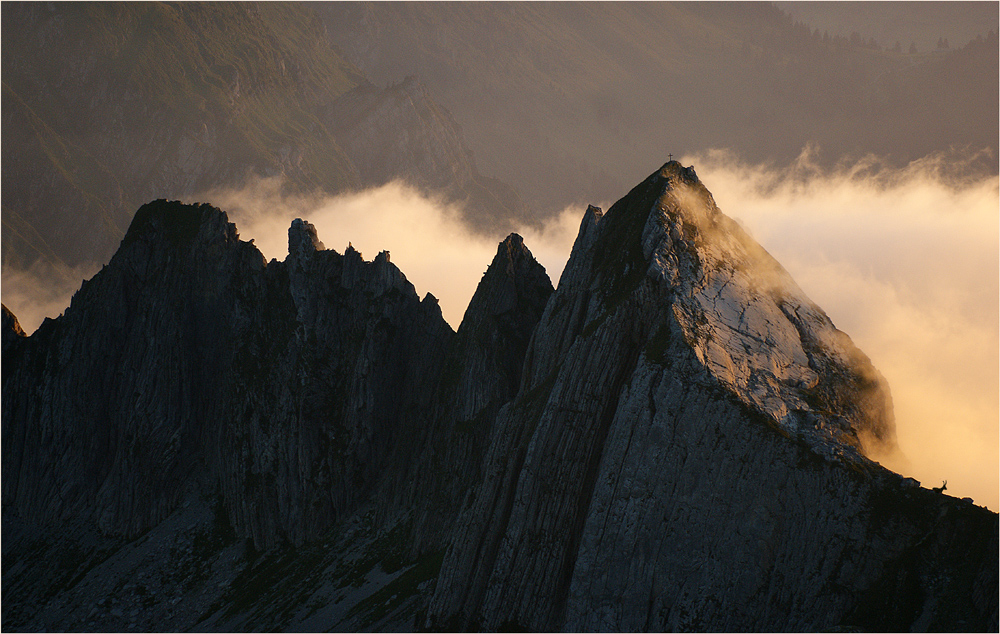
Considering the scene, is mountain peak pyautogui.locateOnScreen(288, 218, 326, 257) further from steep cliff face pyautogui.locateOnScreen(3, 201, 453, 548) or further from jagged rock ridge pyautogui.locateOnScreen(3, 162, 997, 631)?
jagged rock ridge pyautogui.locateOnScreen(3, 162, 997, 631)

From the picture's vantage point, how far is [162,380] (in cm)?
9238

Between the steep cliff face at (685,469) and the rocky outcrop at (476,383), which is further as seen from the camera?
the rocky outcrop at (476,383)

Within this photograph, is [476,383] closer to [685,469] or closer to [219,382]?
[685,469]

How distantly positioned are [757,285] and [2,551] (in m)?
92.2

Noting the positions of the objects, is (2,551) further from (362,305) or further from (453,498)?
(453,498)

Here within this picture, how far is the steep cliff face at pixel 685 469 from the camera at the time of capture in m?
41.7

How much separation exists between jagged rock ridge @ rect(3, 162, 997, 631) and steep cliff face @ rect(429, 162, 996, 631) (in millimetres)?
180

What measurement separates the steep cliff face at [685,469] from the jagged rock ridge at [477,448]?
18cm

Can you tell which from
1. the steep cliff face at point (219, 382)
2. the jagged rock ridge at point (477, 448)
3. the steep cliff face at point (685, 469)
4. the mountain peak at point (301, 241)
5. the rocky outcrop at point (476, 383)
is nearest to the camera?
the steep cliff face at point (685, 469)

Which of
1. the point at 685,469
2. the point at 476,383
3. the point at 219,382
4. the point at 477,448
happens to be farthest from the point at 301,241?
the point at 685,469

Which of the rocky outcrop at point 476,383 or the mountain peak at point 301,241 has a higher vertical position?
the mountain peak at point 301,241

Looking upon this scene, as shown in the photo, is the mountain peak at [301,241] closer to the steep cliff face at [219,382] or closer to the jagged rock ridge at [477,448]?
the steep cliff face at [219,382]

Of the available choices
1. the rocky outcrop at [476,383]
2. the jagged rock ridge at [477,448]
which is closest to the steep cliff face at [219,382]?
the jagged rock ridge at [477,448]

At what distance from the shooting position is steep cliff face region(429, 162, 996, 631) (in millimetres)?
Result: 41719
